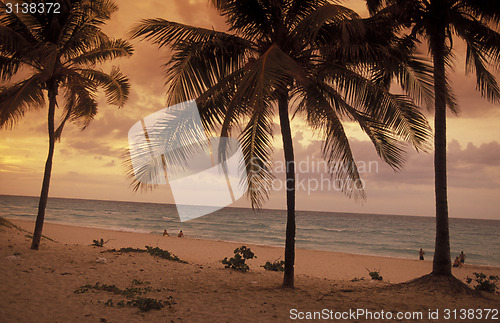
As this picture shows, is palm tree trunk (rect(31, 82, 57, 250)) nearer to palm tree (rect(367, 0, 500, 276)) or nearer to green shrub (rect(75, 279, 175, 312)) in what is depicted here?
green shrub (rect(75, 279, 175, 312))

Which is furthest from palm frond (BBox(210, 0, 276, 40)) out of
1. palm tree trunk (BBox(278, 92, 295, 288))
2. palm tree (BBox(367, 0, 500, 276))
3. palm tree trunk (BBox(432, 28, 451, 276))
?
palm tree trunk (BBox(432, 28, 451, 276))

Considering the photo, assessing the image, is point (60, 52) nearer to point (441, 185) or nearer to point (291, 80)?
point (291, 80)

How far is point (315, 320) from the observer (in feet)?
17.9

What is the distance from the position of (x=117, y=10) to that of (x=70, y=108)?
3.40 m

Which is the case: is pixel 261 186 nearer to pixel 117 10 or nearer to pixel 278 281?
pixel 278 281

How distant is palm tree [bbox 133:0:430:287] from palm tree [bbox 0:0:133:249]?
3.95 m

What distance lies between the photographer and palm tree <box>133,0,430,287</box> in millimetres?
6488

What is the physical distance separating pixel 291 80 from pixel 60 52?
6784mm

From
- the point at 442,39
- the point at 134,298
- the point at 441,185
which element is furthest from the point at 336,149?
the point at 134,298

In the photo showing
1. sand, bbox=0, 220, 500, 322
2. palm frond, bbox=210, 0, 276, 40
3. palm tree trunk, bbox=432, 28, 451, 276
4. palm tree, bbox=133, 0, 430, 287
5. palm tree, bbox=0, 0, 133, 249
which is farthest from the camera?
palm tree, bbox=0, 0, 133, 249

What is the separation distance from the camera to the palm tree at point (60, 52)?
8695mm

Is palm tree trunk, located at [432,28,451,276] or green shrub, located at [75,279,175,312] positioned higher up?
palm tree trunk, located at [432,28,451,276]

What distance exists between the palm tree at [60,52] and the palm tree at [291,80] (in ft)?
13.0

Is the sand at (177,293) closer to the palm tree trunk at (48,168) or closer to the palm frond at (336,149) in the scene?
the palm tree trunk at (48,168)
